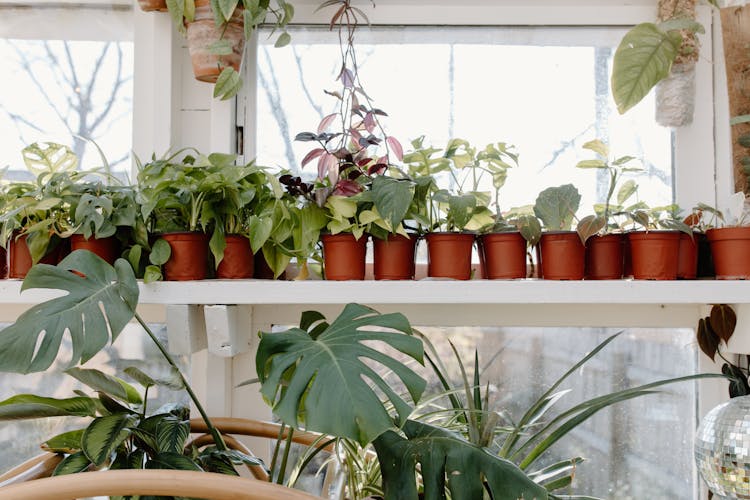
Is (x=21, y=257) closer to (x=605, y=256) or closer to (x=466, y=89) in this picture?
(x=466, y=89)

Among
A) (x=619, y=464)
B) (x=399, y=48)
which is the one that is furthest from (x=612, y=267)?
(x=399, y=48)

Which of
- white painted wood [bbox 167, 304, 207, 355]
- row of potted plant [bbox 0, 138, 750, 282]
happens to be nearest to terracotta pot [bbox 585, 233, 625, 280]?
row of potted plant [bbox 0, 138, 750, 282]

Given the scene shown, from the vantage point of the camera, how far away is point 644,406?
1.85 metres

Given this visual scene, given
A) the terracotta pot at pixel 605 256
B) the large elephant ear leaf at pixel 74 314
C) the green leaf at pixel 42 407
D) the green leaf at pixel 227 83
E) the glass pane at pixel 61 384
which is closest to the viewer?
the large elephant ear leaf at pixel 74 314

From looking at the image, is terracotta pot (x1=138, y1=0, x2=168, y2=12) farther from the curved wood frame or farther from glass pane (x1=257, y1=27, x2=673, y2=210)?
the curved wood frame

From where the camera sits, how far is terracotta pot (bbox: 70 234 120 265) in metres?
1.55

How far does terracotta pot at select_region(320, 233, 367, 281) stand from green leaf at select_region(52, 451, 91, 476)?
59 centimetres

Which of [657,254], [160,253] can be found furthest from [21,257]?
[657,254]

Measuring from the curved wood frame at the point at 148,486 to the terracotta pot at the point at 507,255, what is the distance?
68 cm

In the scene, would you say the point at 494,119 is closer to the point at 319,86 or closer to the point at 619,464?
the point at 319,86

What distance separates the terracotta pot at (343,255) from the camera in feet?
5.16

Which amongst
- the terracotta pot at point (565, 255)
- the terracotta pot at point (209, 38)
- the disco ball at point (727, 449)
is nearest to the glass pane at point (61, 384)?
the terracotta pot at point (209, 38)

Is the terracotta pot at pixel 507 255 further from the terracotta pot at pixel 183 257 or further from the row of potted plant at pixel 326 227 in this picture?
the terracotta pot at pixel 183 257

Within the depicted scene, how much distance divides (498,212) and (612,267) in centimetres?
27
